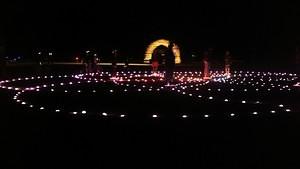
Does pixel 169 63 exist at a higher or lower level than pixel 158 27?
lower

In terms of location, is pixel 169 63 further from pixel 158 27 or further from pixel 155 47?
pixel 158 27

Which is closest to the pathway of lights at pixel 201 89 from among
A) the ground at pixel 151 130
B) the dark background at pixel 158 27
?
the ground at pixel 151 130

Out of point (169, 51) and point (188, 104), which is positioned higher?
point (169, 51)

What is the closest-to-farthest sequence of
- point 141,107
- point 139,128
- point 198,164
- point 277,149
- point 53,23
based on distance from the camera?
point 198,164
point 277,149
point 139,128
point 141,107
point 53,23

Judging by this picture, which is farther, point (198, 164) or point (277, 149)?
point (277, 149)

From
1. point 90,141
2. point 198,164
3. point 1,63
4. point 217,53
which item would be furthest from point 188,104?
point 217,53

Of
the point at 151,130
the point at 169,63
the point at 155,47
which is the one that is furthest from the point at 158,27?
the point at 151,130

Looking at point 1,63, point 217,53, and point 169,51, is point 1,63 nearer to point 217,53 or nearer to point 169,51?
point 169,51

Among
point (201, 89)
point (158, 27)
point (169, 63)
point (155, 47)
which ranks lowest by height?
point (201, 89)

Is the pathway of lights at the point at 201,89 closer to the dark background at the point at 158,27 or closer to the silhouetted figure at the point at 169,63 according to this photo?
the silhouetted figure at the point at 169,63
